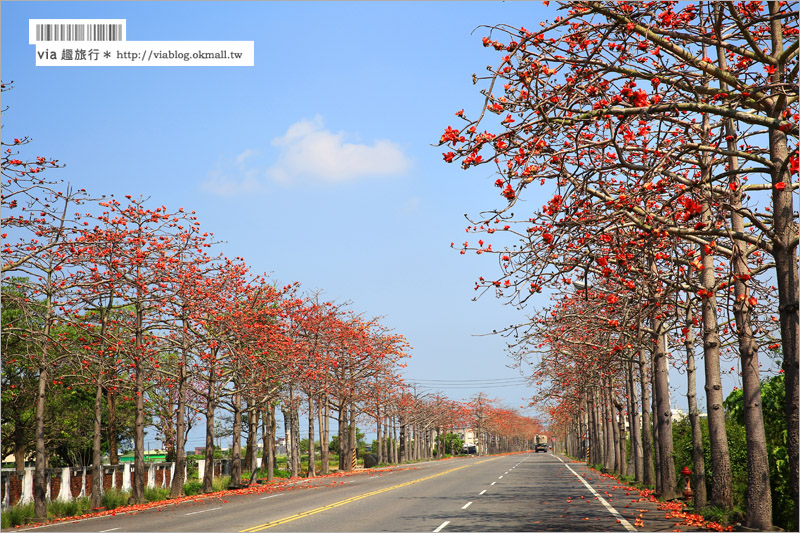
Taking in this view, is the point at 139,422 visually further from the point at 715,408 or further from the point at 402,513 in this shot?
the point at 715,408

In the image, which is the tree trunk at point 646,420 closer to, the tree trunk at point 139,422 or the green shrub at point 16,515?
the tree trunk at point 139,422

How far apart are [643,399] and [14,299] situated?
19.6 meters

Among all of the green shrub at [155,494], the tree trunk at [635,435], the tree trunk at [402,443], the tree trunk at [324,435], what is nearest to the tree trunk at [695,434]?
the tree trunk at [635,435]

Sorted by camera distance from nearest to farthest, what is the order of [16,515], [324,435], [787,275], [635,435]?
[787,275]
[16,515]
[635,435]
[324,435]

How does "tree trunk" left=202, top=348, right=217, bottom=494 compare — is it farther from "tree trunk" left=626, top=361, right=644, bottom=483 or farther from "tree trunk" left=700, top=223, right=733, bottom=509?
"tree trunk" left=700, top=223, right=733, bottom=509

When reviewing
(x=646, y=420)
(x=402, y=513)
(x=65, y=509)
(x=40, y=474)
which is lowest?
(x=65, y=509)

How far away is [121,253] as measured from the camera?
19.5 m

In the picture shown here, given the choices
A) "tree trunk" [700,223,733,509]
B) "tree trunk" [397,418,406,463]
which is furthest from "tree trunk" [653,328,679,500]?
"tree trunk" [397,418,406,463]

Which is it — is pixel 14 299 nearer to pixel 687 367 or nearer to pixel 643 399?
pixel 687 367

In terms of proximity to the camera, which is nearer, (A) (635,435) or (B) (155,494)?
(B) (155,494)

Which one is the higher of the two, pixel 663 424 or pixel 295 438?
pixel 663 424

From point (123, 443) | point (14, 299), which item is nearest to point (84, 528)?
point (14, 299)

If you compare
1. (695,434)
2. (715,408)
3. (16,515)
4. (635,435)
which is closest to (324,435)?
(635,435)

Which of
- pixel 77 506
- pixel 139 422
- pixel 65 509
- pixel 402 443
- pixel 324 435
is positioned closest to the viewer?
pixel 65 509
